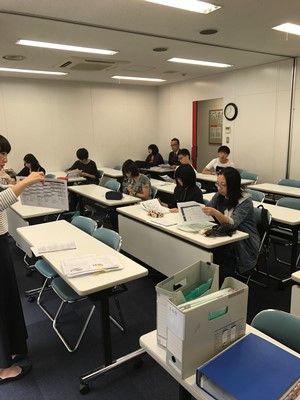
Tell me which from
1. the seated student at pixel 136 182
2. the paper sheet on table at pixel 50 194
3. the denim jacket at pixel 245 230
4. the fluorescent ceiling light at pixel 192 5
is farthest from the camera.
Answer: the seated student at pixel 136 182

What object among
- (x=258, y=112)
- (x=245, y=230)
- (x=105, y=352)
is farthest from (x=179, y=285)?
(x=258, y=112)

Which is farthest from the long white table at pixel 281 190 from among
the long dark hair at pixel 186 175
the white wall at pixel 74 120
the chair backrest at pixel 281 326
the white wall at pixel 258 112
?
the white wall at pixel 74 120

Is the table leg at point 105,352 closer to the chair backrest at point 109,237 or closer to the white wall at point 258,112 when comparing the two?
the chair backrest at point 109,237

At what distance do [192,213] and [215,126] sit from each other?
5.85m

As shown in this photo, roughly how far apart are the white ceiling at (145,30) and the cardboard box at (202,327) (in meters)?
2.80

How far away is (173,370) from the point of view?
122 cm

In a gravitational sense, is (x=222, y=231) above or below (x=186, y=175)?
below

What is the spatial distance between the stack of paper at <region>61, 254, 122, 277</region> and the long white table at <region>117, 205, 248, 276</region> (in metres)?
0.80

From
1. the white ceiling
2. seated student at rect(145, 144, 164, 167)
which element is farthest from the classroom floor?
seated student at rect(145, 144, 164, 167)

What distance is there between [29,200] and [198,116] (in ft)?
19.6

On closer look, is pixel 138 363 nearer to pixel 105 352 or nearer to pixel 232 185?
pixel 105 352

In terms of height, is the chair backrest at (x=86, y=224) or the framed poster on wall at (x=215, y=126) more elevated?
the framed poster on wall at (x=215, y=126)

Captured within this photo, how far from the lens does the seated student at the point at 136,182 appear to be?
15.1ft

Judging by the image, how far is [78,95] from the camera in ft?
25.4
